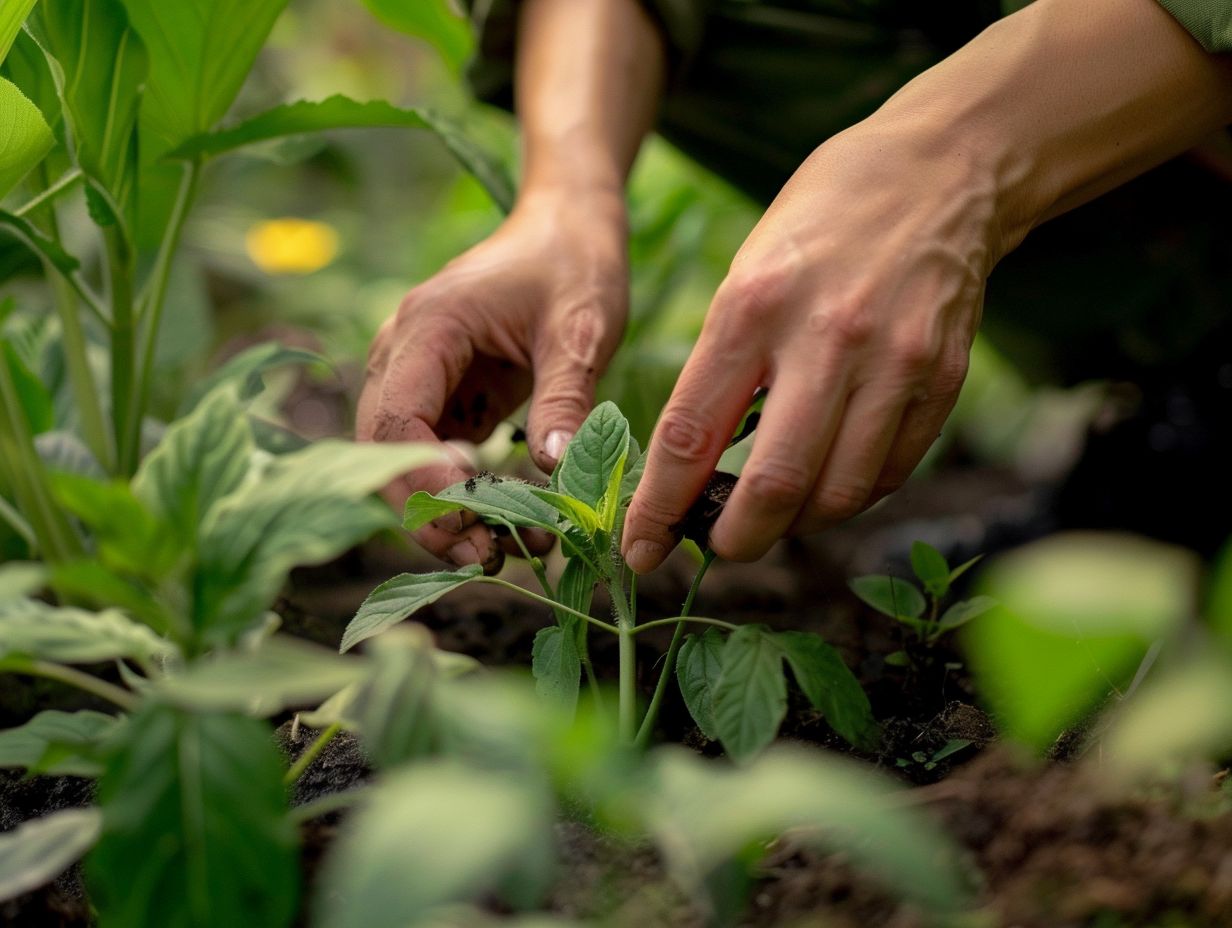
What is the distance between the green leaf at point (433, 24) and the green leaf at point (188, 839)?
1304 mm

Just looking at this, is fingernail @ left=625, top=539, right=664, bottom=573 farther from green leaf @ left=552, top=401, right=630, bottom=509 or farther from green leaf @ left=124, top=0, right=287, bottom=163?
green leaf @ left=124, top=0, right=287, bottom=163

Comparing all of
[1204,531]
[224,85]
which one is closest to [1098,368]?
[1204,531]

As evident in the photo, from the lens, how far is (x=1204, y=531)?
67.2 inches

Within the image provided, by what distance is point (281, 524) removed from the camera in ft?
1.81

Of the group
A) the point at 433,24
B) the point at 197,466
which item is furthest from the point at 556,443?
the point at 433,24

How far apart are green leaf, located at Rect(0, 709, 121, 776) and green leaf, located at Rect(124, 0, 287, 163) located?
623 millimetres

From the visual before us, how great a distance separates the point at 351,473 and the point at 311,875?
27 cm

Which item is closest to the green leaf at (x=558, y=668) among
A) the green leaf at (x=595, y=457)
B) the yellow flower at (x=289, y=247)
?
the green leaf at (x=595, y=457)

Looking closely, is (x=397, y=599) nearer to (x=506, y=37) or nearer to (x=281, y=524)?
(x=281, y=524)

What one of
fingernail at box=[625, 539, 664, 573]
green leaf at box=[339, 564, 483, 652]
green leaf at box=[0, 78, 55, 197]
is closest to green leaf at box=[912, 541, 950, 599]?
fingernail at box=[625, 539, 664, 573]

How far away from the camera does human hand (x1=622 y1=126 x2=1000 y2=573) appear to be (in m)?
0.77

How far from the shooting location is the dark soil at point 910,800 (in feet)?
1.83

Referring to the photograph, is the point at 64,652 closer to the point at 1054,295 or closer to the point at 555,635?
the point at 555,635

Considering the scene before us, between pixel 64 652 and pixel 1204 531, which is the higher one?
pixel 64 652
